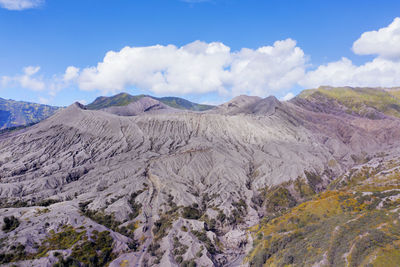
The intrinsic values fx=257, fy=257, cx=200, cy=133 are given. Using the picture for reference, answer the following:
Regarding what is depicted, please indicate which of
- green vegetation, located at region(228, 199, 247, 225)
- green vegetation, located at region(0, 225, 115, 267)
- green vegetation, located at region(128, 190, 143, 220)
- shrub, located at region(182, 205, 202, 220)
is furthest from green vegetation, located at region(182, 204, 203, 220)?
green vegetation, located at region(0, 225, 115, 267)

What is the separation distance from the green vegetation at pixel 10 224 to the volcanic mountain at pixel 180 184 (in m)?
0.23

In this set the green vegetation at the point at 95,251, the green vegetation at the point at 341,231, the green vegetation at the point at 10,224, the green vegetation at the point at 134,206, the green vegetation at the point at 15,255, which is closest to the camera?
the green vegetation at the point at 341,231

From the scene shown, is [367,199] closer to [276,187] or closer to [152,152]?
[276,187]

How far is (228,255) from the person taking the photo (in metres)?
67.9

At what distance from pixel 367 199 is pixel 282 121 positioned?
321ft

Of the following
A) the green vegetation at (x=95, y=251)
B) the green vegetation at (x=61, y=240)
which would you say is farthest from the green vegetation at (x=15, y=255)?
the green vegetation at (x=95, y=251)

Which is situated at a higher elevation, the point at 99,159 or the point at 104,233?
the point at 99,159

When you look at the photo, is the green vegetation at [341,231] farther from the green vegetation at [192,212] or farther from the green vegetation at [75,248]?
the green vegetation at [75,248]

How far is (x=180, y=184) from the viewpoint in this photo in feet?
331

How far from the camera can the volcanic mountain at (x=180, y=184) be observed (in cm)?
6262

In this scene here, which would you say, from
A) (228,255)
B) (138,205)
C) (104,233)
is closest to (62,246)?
(104,233)

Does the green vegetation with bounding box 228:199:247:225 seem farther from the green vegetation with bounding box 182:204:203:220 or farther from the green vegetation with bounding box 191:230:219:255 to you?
the green vegetation with bounding box 191:230:219:255

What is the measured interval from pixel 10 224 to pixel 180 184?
53790 mm

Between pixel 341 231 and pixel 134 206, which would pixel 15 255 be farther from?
pixel 341 231
